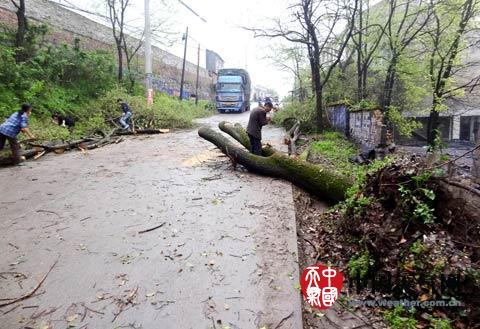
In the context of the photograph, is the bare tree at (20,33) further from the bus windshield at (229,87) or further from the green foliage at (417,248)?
the bus windshield at (229,87)

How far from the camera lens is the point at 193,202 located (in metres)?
5.38

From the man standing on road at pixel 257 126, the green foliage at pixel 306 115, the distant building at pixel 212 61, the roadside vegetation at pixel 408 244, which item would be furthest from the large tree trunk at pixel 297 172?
the distant building at pixel 212 61

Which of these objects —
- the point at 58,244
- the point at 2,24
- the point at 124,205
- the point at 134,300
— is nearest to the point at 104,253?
the point at 58,244

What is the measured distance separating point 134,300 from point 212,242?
1.27 m

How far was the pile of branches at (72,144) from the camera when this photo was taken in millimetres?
8742

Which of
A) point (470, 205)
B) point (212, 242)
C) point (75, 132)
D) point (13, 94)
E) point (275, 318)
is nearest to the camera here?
point (275, 318)

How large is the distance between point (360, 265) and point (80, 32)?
18.6 metres

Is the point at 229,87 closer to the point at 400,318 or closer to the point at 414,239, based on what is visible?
the point at 414,239

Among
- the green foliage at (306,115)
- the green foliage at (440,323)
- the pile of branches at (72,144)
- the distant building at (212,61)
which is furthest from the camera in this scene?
the distant building at (212,61)

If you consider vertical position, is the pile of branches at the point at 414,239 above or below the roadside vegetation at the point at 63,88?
below

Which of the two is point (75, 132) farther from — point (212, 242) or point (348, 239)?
point (348, 239)

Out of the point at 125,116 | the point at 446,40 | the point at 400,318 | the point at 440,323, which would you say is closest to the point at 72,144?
the point at 125,116

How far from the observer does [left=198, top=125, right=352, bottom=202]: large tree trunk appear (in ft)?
18.3

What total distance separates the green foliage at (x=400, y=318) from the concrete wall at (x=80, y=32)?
15.7 meters
